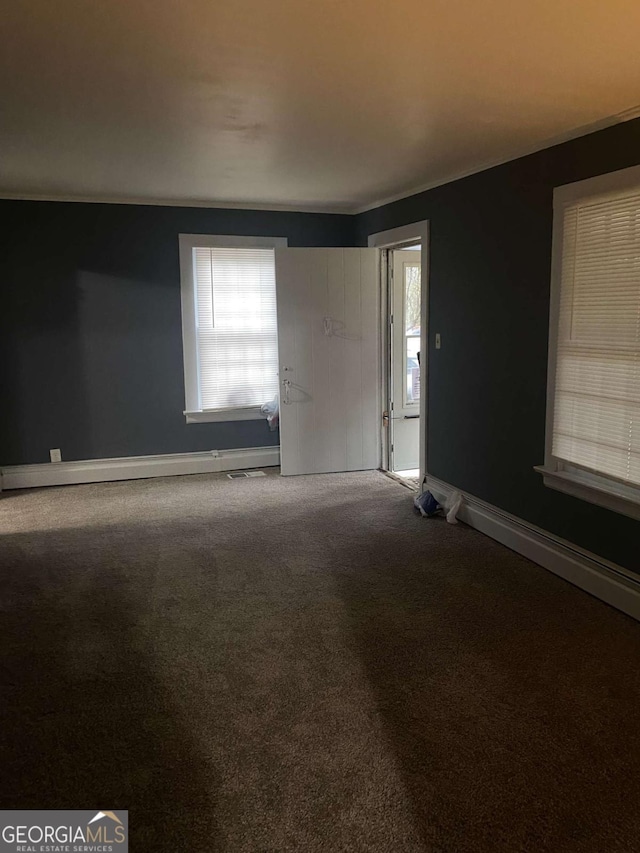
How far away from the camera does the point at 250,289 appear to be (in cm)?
577

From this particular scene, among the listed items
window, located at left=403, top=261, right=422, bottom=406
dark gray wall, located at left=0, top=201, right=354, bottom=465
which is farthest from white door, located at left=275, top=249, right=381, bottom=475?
dark gray wall, located at left=0, top=201, right=354, bottom=465

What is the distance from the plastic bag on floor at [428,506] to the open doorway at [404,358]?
2.84ft

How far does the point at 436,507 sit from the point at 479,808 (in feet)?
9.01

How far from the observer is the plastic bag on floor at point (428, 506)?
4.55 meters

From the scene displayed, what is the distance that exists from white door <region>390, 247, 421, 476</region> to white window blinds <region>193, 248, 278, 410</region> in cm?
111

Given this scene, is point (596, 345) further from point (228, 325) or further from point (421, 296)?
point (228, 325)

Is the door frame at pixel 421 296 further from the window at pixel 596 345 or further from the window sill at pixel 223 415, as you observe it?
the window at pixel 596 345

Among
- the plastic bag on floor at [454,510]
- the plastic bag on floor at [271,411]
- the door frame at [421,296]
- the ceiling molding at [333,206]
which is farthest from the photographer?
the plastic bag on floor at [271,411]

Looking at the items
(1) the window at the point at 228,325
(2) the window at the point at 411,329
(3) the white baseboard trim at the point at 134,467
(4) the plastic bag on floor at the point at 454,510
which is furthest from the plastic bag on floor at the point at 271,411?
(4) the plastic bag on floor at the point at 454,510

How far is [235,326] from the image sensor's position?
5.77 metres

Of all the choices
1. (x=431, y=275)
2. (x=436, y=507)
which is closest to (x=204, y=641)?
(x=436, y=507)

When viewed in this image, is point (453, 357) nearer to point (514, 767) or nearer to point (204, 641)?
point (204, 641)

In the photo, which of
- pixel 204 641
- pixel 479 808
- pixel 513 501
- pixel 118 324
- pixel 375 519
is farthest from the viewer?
pixel 118 324

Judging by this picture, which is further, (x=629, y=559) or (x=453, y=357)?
(x=453, y=357)
